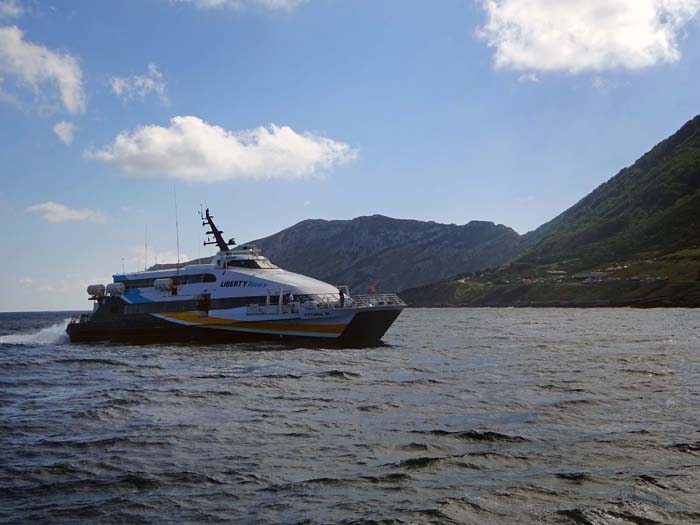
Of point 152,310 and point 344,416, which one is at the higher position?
point 152,310

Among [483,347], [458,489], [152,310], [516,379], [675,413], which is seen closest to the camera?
[458,489]

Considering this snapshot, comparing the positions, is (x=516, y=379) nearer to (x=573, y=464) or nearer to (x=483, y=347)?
(x=573, y=464)

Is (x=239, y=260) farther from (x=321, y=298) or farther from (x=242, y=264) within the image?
(x=321, y=298)

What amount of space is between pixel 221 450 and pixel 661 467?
28.1ft

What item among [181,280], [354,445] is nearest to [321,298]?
[181,280]

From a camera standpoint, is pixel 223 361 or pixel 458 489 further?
pixel 223 361

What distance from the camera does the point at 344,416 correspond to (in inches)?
660

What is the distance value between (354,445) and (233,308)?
29428 millimetres

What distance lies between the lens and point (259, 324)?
40750mm

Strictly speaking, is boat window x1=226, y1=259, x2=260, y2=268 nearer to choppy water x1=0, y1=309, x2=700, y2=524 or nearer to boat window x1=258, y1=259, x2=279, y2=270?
boat window x1=258, y1=259, x2=279, y2=270

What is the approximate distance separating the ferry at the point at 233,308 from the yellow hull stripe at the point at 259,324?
0.06m

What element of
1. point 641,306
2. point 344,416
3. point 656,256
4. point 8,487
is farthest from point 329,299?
point 656,256

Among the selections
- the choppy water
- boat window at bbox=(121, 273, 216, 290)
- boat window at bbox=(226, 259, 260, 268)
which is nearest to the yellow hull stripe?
boat window at bbox=(121, 273, 216, 290)

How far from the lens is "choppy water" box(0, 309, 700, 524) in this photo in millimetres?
9508
